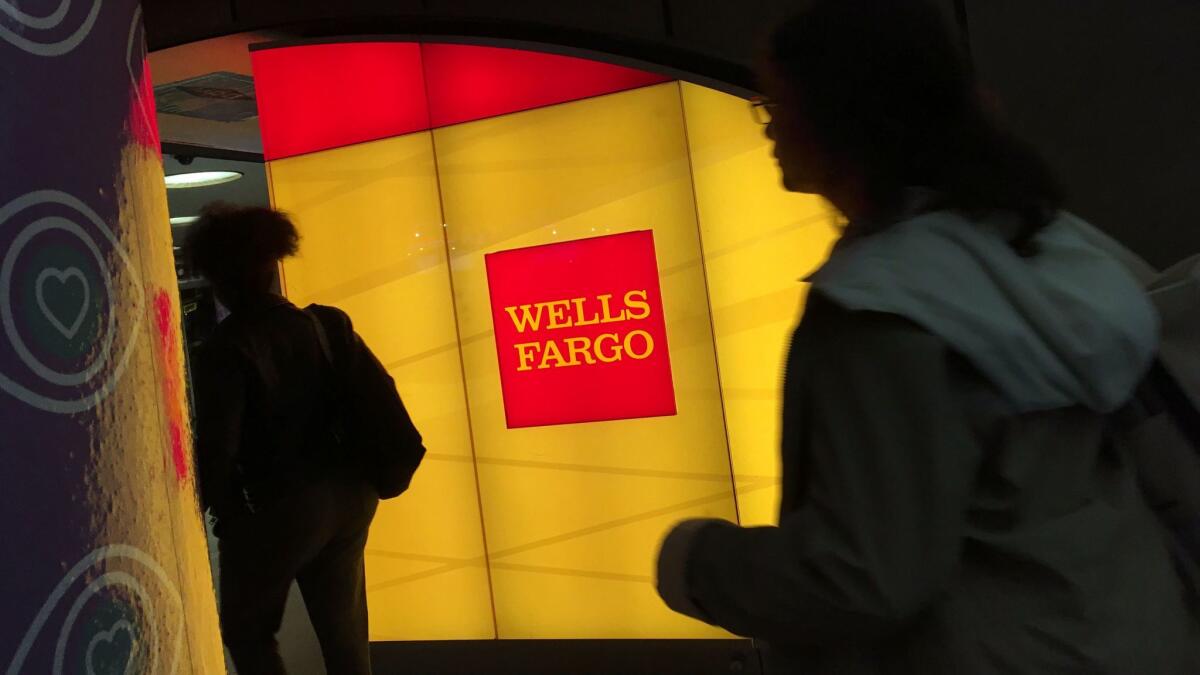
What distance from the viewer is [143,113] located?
5.40 ft

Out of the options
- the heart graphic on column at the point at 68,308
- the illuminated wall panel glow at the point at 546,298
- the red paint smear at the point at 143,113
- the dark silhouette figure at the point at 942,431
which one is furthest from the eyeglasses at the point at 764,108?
the illuminated wall panel glow at the point at 546,298

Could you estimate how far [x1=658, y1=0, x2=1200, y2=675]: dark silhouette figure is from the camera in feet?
2.77

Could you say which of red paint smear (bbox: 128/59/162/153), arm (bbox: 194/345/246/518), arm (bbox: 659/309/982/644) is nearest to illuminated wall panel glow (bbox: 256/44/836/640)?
arm (bbox: 194/345/246/518)

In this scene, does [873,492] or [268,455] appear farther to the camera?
[268,455]

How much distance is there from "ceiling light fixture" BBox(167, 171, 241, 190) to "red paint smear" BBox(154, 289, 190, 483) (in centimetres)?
555

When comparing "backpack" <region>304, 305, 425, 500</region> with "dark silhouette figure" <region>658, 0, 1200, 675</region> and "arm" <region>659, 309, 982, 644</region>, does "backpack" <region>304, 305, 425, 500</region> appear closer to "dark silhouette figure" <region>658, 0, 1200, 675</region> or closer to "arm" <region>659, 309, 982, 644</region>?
"dark silhouette figure" <region>658, 0, 1200, 675</region>

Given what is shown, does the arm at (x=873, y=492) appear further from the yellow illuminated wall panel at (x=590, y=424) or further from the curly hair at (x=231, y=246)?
the yellow illuminated wall panel at (x=590, y=424)

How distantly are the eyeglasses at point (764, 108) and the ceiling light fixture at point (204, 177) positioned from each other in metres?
6.36

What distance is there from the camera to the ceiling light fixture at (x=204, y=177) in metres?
6.89

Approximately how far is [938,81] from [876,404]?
32cm

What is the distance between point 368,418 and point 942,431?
2.05 m

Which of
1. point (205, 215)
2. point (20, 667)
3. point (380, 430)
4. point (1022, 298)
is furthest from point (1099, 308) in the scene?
point (205, 215)

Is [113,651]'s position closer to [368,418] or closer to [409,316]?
[368,418]

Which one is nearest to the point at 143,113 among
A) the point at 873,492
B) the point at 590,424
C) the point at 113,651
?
the point at 113,651
